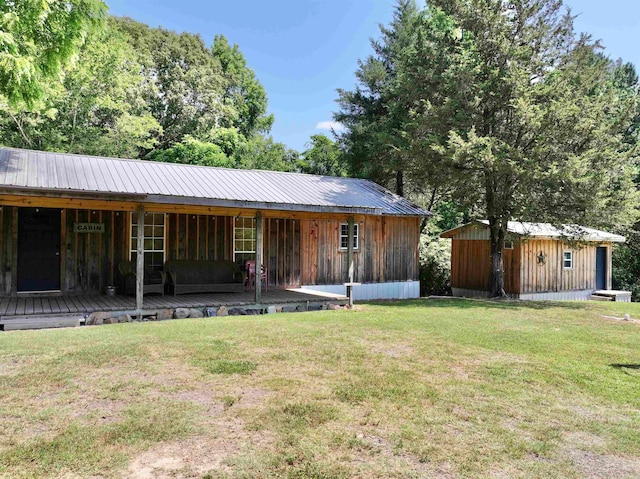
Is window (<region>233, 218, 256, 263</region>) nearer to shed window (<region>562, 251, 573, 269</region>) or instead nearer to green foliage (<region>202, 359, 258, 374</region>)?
green foliage (<region>202, 359, 258, 374</region>)

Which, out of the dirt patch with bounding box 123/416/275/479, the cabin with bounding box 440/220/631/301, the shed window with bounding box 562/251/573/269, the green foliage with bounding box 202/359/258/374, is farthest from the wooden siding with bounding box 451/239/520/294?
the dirt patch with bounding box 123/416/275/479

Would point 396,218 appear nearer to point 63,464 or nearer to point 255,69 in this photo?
point 63,464

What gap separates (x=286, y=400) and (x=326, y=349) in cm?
199

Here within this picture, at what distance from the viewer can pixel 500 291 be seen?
14.4 m

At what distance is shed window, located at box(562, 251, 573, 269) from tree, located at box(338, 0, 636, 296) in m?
3.72

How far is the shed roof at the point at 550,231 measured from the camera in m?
13.4

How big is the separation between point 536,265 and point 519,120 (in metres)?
5.55

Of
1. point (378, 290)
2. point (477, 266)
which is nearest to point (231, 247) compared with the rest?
point (378, 290)

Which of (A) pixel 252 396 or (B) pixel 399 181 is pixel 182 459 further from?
(B) pixel 399 181

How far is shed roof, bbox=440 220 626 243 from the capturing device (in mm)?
13383

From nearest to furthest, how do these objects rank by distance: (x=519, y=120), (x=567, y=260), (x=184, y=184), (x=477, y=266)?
1. (x=184, y=184)
2. (x=519, y=120)
3. (x=477, y=266)
4. (x=567, y=260)

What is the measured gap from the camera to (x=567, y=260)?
1662 centimetres

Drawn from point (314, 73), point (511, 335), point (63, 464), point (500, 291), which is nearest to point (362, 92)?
point (500, 291)

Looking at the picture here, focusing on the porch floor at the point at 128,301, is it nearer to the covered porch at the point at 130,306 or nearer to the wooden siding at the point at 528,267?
the covered porch at the point at 130,306
